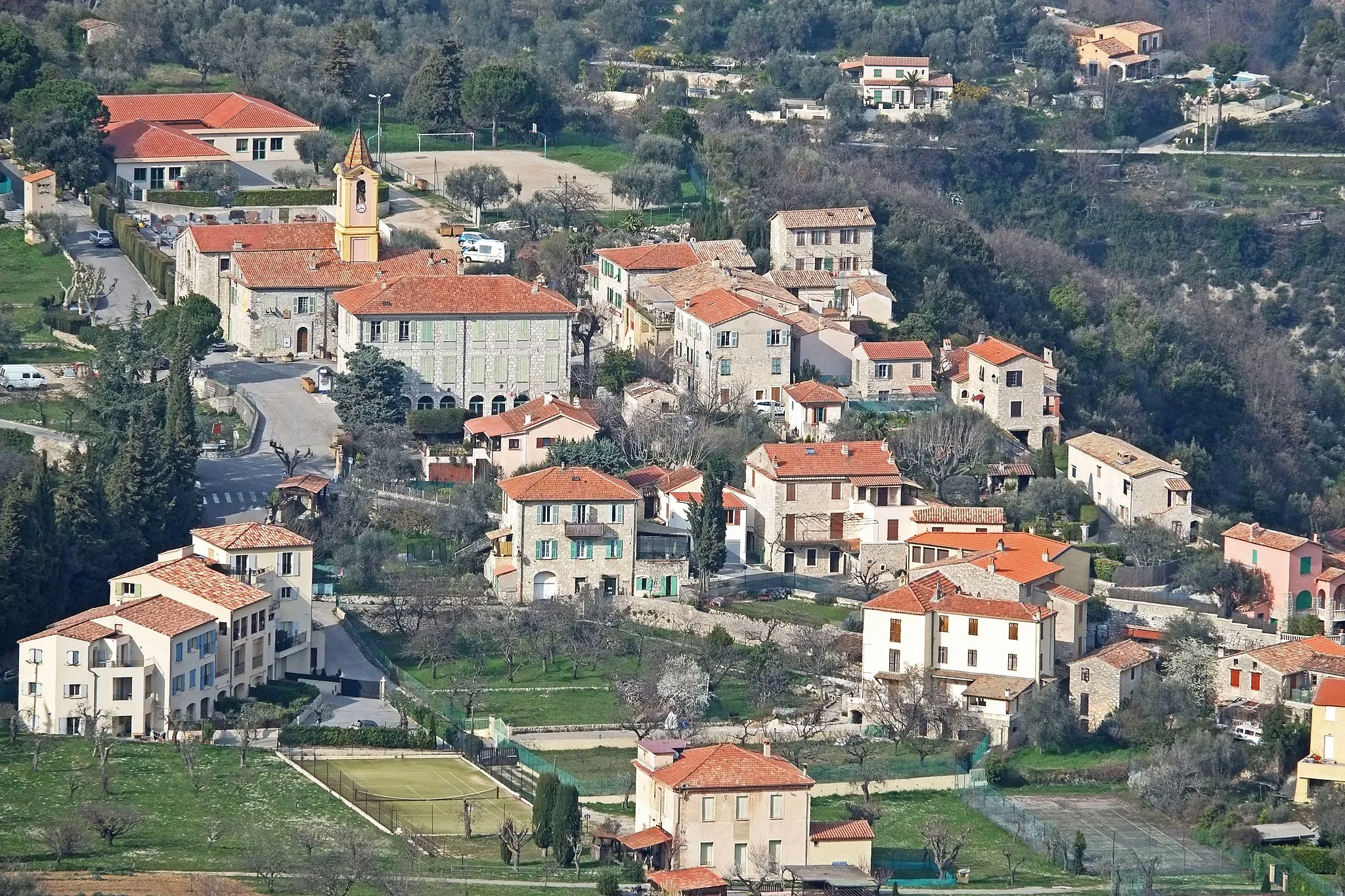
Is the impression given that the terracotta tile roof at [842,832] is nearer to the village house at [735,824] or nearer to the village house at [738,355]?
the village house at [735,824]

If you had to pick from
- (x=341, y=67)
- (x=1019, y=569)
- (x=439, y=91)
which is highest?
(x=341, y=67)

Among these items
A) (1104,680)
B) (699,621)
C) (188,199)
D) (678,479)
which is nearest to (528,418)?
(678,479)

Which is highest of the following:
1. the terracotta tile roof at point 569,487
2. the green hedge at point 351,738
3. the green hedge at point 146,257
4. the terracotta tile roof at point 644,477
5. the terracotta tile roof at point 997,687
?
the green hedge at point 146,257

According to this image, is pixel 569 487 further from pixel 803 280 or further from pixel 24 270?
pixel 24 270

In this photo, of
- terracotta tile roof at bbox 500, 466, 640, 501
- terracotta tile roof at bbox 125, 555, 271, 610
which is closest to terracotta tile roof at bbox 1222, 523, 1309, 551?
terracotta tile roof at bbox 500, 466, 640, 501

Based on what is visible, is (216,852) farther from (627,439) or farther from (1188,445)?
(1188,445)

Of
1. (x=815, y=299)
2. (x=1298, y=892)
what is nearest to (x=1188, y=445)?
(x=815, y=299)

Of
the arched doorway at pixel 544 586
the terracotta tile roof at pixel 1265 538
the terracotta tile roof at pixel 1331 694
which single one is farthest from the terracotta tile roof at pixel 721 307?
the terracotta tile roof at pixel 1331 694

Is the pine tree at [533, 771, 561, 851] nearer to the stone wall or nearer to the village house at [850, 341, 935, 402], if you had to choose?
the stone wall
